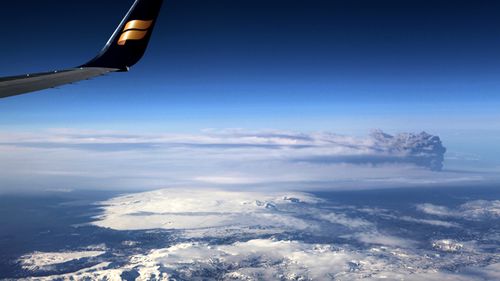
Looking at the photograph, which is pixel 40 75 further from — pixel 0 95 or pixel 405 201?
pixel 405 201

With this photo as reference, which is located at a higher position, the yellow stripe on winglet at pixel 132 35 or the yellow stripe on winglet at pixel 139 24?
the yellow stripe on winglet at pixel 139 24

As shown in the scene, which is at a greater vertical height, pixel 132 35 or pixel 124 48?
pixel 132 35

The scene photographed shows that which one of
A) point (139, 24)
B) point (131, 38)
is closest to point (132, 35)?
point (131, 38)

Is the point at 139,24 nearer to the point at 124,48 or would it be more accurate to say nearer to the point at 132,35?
the point at 132,35

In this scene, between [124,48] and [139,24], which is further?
[124,48]

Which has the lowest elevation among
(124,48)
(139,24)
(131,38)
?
(124,48)

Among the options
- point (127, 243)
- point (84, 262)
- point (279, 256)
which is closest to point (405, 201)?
point (279, 256)

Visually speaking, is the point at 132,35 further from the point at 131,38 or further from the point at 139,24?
the point at 139,24
